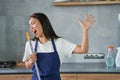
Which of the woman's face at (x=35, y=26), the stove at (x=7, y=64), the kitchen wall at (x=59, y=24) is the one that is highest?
the woman's face at (x=35, y=26)

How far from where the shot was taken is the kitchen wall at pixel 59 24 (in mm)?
3438

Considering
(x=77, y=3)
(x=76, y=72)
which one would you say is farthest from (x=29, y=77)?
(x=77, y=3)

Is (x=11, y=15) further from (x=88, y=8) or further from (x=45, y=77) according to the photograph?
(x=45, y=77)

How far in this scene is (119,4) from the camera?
340cm

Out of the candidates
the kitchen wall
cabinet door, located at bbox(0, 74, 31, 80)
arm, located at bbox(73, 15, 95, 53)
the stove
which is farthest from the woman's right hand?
the kitchen wall

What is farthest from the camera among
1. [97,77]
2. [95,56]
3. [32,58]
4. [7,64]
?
[95,56]

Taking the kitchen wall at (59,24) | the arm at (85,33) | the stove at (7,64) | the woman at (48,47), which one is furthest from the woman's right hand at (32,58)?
the kitchen wall at (59,24)

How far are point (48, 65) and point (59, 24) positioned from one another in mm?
1482

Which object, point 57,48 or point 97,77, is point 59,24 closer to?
point 97,77

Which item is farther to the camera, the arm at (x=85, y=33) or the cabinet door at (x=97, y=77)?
the cabinet door at (x=97, y=77)

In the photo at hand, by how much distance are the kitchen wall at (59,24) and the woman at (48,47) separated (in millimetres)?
1357

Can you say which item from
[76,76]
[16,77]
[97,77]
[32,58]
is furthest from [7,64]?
[32,58]

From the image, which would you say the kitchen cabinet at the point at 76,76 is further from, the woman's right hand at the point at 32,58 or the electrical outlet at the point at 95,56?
the woman's right hand at the point at 32,58

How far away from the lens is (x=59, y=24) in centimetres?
348
